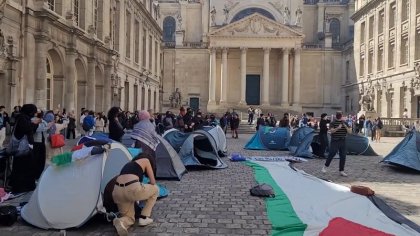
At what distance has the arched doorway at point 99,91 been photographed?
93.6 ft

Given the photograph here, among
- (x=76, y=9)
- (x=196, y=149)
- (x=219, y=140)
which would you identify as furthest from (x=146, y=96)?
(x=196, y=149)

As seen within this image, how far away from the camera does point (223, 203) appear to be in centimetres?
857

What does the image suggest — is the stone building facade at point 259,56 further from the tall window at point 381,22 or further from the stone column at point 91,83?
the stone column at point 91,83

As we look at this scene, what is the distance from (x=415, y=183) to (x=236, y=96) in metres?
48.7

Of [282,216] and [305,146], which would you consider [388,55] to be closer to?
[305,146]

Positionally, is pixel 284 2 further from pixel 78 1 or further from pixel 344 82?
pixel 78 1

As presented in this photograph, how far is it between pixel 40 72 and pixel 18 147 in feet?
35.9

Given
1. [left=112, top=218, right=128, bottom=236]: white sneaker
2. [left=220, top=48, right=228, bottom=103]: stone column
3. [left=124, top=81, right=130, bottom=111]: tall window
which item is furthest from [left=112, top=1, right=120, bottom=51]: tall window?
[left=112, top=218, right=128, bottom=236]: white sneaker

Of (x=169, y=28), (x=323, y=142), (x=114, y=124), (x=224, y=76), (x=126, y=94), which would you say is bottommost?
(x=323, y=142)

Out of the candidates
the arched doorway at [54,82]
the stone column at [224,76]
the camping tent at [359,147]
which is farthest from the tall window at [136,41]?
the camping tent at [359,147]

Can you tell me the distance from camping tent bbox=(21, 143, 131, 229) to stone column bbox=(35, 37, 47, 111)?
506 inches

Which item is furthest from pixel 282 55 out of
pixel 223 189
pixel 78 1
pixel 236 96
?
pixel 223 189

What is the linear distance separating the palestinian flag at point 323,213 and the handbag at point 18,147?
16.4 feet

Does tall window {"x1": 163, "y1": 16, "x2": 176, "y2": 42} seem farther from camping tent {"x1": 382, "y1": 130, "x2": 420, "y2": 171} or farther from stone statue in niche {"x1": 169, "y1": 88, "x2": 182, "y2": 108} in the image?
camping tent {"x1": 382, "y1": 130, "x2": 420, "y2": 171}
